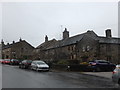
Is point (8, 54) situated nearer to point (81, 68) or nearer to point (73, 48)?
point (73, 48)

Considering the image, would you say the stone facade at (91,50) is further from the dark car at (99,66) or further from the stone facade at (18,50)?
the stone facade at (18,50)

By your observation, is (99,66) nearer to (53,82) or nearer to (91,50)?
(53,82)

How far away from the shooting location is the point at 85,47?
42.1 m

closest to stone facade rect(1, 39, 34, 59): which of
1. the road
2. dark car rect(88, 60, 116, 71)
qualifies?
dark car rect(88, 60, 116, 71)

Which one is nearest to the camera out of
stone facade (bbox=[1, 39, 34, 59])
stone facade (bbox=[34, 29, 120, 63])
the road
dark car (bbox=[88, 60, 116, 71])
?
the road

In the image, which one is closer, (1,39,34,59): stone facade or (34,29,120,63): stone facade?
(34,29,120,63): stone facade

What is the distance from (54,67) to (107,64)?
8.62 m

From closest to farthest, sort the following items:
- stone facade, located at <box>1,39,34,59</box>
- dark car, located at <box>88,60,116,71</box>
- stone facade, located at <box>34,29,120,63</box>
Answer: dark car, located at <box>88,60,116,71</box> < stone facade, located at <box>34,29,120,63</box> < stone facade, located at <box>1,39,34,59</box>

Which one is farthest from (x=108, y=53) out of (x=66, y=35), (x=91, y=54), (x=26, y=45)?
(x=26, y=45)

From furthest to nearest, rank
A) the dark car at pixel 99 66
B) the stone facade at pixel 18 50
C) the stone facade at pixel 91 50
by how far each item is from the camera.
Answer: the stone facade at pixel 18 50 < the stone facade at pixel 91 50 < the dark car at pixel 99 66

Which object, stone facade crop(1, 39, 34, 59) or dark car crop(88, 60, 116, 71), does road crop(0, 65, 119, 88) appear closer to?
dark car crop(88, 60, 116, 71)

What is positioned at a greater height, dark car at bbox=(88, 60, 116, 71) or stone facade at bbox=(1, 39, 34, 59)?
stone facade at bbox=(1, 39, 34, 59)

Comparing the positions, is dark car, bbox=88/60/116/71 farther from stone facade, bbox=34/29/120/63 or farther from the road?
stone facade, bbox=34/29/120/63

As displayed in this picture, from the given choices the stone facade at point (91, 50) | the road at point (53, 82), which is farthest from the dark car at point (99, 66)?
the stone facade at point (91, 50)
